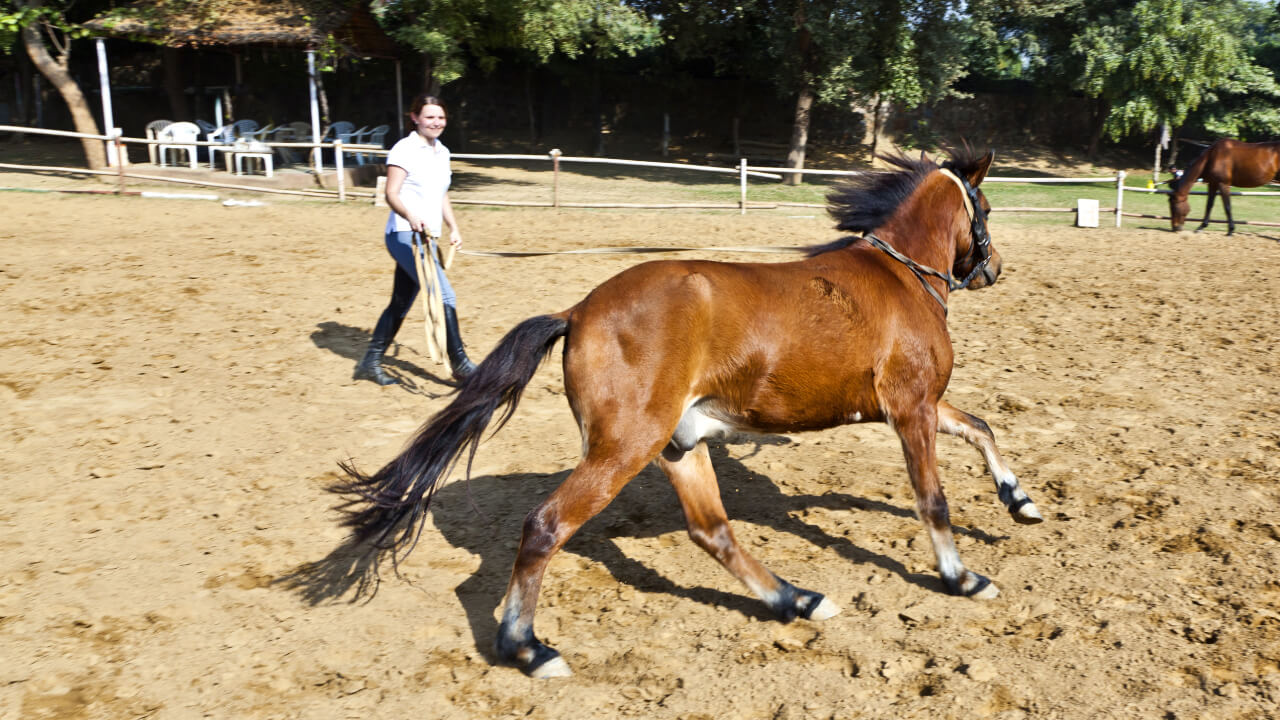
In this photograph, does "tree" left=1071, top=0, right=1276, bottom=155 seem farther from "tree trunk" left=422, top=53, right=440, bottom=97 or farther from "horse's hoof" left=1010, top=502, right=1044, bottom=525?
"horse's hoof" left=1010, top=502, right=1044, bottom=525

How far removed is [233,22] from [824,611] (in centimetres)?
1883

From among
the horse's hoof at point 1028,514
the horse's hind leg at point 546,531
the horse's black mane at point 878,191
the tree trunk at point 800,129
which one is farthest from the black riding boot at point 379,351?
the tree trunk at point 800,129

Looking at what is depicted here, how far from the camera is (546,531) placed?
11.1ft

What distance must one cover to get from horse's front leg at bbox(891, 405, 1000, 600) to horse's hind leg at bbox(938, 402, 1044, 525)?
0.67 metres

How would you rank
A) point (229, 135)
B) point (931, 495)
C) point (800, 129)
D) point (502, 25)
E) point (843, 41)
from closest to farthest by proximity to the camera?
point (931, 495)
point (502, 25)
point (229, 135)
point (843, 41)
point (800, 129)

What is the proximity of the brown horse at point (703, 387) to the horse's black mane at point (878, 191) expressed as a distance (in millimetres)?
218

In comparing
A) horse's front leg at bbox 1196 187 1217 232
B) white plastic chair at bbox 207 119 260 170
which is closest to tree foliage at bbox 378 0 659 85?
white plastic chair at bbox 207 119 260 170

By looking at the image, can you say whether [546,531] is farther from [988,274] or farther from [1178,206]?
[1178,206]

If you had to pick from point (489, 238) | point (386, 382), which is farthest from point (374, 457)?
point (489, 238)

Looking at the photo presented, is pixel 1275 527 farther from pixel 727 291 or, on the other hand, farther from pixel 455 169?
pixel 455 169

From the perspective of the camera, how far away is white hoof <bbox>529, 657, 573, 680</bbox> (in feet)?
10.9

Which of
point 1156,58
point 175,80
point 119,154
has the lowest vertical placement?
point 119,154

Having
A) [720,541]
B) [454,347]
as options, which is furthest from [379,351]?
[720,541]

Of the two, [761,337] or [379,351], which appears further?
[379,351]
